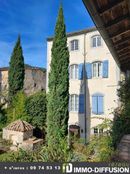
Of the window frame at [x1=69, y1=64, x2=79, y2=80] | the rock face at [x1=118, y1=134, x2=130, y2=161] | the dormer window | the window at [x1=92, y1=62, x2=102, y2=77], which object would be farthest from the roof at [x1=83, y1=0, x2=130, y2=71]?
the window frame at [x1=69, y1=64, x2=79, y2=80]

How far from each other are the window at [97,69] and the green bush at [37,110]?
4829mm

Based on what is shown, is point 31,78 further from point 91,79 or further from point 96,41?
point 96,41

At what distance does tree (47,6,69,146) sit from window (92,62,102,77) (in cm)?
374

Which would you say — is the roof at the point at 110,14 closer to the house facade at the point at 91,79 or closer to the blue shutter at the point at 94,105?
the house facade at the point at 91,79

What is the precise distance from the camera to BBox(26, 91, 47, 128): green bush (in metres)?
21.5

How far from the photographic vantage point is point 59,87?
60.7ft

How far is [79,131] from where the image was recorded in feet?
72.2

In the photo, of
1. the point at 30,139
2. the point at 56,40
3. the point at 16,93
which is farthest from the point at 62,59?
the point at 16,93

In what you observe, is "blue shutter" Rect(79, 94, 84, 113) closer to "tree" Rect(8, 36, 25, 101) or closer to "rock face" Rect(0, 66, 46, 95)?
"tree" Rect(8, 36, 25, 101)

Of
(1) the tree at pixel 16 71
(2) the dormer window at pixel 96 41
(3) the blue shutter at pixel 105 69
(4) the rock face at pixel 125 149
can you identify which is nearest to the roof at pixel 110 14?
(4) the rock face at pixel 125 149

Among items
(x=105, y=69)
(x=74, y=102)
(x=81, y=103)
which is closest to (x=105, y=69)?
(x=105, y=69)

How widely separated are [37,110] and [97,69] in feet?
20.3

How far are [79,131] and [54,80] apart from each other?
5854 mm

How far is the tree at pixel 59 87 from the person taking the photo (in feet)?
59.3
